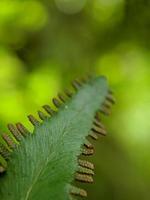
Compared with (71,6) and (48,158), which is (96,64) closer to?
(71,6)

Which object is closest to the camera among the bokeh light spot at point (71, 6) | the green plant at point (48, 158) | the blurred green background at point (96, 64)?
the green plant at point (48, 158)

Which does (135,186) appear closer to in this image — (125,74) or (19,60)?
(125,74)

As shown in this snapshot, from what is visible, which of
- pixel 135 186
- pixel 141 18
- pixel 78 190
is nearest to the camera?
pixel 78 190

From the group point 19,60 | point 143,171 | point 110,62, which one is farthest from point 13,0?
point 143,171

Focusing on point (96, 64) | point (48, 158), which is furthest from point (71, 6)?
point (48, 158)

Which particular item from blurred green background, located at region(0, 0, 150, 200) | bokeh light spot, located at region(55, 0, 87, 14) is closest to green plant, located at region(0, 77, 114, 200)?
blurred green background, located at region(0, 0, 150, 200)

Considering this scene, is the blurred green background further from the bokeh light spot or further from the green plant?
the green plant

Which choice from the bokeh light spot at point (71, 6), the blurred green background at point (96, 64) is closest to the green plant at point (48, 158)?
the blurred green background at point (96, 64)

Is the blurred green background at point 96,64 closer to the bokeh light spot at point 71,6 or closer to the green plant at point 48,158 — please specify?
the bokeh light spot at point 71,6
